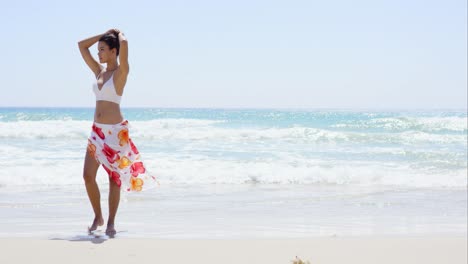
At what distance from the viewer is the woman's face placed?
4.61 metres

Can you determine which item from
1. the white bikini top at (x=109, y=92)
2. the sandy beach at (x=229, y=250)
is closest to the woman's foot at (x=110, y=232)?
the sandy beach at (x=229, y=250)

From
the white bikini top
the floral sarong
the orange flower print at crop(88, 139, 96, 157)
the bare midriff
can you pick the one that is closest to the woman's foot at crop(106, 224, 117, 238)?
the floral sarong

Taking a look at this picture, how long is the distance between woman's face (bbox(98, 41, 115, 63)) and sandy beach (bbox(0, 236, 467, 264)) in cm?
131

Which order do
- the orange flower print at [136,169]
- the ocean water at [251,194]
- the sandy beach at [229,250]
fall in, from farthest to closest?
the ocean water at [251,194] < the orange flower print at [136,169] < the sandy beach at [229,250]

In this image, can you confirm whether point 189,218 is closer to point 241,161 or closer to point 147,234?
point 147,234

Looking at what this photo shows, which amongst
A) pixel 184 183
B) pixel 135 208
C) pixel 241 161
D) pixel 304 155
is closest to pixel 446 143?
pixel 304 155

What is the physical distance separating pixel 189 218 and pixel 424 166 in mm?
7601

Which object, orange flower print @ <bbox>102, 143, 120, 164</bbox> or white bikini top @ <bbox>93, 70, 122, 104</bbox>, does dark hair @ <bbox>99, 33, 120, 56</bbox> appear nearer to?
white bikini top @ <bbox>93, 70, 122, 104</bbox>

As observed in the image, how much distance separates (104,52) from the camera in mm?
4617

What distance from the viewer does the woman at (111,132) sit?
15.0ft

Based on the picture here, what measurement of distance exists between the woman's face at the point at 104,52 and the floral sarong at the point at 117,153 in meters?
0.48

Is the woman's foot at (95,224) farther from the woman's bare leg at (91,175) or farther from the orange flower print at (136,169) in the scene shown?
the orange flower print at (136,169)

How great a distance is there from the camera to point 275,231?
5.27 m

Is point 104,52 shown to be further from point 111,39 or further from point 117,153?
point 117,153
